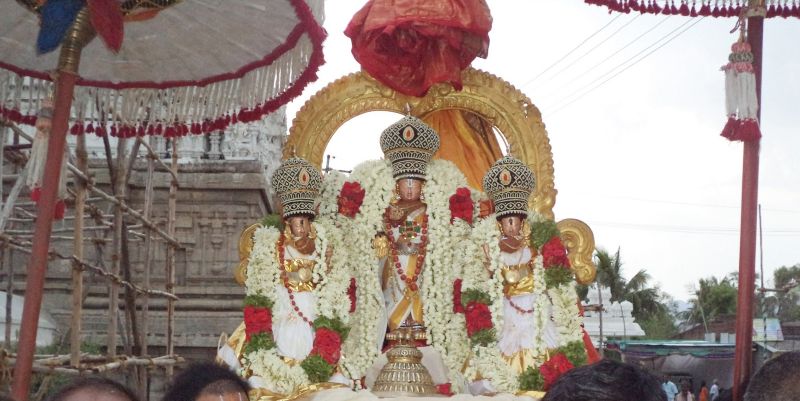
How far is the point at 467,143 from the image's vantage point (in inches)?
308

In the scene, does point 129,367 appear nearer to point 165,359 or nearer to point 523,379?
point 165,359

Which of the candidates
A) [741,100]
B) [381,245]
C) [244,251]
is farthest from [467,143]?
[741,100]

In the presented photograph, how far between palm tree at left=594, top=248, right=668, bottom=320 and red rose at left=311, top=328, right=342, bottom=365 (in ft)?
107

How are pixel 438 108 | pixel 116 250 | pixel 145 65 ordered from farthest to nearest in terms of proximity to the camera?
pixel 116 250, pixel 438 108, pixel 145 65

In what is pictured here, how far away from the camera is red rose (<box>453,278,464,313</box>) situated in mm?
6738

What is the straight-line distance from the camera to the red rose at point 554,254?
649cm

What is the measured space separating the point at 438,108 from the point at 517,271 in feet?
5.29

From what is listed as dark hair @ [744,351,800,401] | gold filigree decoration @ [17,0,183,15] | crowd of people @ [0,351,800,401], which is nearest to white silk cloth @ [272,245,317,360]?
gold filigree decoration @ [17,0,183,15]

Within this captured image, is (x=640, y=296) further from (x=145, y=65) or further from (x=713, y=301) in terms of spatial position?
(x=145, y=65)

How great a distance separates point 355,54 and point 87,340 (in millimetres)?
6317

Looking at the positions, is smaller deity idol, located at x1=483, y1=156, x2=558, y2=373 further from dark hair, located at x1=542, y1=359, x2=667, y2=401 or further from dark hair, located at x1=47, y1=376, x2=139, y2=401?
dark hair, located at x1=542, y1=359, x2=667, y2=401


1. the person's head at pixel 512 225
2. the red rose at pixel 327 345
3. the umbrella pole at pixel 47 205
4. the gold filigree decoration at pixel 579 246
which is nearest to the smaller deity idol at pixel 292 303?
the red rose at pixel 327 345

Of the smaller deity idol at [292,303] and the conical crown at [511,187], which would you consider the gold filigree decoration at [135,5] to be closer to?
the smaller deity idol at [292,303]

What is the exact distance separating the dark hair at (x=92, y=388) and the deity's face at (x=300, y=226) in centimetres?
410
